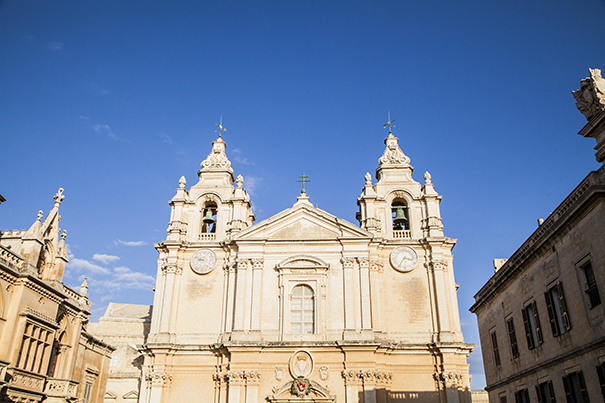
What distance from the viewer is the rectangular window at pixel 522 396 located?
19547 mm

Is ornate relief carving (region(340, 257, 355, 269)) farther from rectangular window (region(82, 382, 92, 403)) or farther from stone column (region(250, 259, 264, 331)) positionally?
rectangular window (region(82, 382, 92, 403))

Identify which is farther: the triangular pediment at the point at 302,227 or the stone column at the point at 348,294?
the triangular pediment at the point at 302,227

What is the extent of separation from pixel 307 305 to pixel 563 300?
52.1 ft

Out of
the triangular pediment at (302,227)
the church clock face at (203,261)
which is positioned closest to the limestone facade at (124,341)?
the church clock face at (203,261)

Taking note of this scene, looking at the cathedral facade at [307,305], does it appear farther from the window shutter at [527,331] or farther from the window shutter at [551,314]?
the window shutter at [551,314]

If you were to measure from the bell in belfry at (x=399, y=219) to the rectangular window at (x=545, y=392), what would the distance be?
1573 centimetres

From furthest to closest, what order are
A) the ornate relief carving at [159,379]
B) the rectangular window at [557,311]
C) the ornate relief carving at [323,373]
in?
1. the ornate relief carving at [159,379]
2. the ornate relief carving at [323,373]
3. the rectangular window at [557,311]

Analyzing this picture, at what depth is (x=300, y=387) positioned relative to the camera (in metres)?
27.0

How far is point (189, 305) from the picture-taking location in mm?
30562

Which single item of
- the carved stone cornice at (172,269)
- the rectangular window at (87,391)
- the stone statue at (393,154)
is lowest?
the rectangular window at (87,391)

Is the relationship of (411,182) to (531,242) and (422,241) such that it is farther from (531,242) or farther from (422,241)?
(531,242)

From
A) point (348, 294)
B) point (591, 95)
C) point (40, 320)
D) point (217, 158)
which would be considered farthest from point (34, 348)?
point (591, 95)

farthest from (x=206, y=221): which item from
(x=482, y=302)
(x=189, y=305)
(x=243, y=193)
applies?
(x=482, y=302)

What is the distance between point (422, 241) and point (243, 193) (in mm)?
12085
